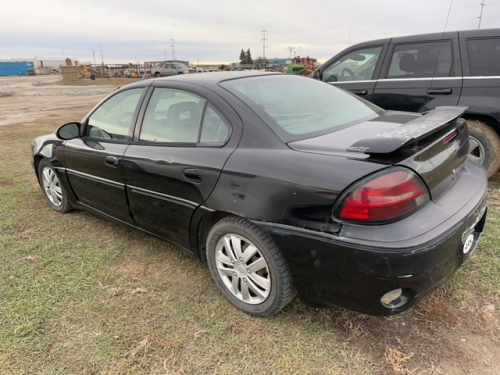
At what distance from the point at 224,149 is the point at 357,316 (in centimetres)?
134

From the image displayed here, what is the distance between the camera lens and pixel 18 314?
242cm

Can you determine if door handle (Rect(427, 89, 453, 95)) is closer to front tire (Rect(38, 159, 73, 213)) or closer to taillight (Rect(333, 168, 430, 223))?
taillight (Rect(333, 168, 430, 223))

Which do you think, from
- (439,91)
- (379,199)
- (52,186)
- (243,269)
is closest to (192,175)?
(243,269)

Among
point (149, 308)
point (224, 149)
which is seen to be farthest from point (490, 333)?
point (149, 308)

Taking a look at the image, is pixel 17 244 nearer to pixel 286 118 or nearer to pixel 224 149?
pixel 224 149

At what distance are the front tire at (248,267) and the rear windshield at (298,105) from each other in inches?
24.2

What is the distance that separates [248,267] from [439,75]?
3664mm

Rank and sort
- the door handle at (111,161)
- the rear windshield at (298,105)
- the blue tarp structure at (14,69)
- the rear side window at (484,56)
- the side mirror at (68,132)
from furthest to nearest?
the blue tarp structure at (14,69) < the rear side window at (484,56) < the side mirror at (68,132) < the door handle at (111,161) < the rear windshield at (298,105)

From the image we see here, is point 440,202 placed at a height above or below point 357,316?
above

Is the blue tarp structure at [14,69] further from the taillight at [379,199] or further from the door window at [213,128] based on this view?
the taillight at [379,199]

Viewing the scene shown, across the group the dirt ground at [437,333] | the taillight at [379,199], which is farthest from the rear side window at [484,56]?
the taillight at [379,199]

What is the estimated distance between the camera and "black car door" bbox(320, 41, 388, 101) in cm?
494

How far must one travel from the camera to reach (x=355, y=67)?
5.20 meters

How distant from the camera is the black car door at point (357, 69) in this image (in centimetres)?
494
